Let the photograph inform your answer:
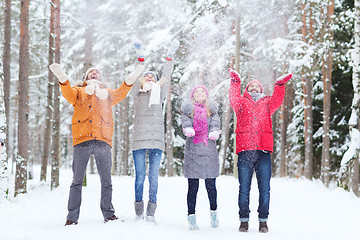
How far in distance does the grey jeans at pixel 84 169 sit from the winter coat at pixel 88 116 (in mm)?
106

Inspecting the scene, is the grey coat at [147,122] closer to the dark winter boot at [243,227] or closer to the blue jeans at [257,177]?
the blue jeans at [257,177]

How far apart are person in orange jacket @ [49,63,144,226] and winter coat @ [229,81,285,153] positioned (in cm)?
148

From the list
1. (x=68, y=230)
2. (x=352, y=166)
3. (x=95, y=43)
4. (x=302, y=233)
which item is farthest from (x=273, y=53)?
(x=68, y=230)

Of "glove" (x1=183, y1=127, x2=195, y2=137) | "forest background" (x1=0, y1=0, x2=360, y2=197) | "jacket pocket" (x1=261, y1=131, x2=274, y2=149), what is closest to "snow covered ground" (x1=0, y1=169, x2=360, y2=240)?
"jacket pocket" (x1=261, y1=131, x2=274, y2=149)

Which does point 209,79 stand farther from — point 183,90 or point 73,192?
point 73,192

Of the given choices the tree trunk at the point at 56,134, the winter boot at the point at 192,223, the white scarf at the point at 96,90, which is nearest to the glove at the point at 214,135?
the winter boot at the point at 192,223

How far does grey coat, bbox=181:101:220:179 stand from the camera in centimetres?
486

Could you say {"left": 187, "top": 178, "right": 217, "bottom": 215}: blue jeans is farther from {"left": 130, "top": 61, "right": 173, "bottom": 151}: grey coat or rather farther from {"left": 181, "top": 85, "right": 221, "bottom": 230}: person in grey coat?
{"left": 130, "top": 61, "right": 173, "bottom": 151}: grey coat

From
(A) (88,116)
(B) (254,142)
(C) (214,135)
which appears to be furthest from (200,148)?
(A) (88,116)

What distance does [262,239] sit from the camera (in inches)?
167

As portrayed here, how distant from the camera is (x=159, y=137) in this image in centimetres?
502

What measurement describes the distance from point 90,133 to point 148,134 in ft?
2.54

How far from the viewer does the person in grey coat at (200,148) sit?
15.9ft

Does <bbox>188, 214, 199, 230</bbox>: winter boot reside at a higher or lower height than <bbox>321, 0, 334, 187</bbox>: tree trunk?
lower
